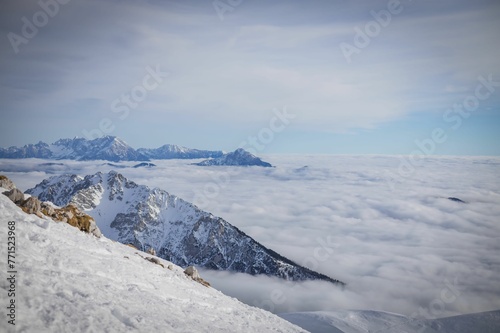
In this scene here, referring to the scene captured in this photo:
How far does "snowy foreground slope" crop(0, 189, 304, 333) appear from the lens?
12.1 m

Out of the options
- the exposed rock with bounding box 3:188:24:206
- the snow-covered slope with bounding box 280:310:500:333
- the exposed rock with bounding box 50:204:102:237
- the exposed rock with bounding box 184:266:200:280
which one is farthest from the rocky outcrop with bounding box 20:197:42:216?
the snow-covered slope with bounding box 280:310:500:333

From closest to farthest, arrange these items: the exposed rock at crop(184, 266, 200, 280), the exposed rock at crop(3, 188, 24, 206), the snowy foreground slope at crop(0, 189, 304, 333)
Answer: the snowy foreground slope at crop(0, 189, 304, 333) → the exposed rock at crop(3, 188, 24, 206) → the exposed rock at crop(184, 266, 200, 280)

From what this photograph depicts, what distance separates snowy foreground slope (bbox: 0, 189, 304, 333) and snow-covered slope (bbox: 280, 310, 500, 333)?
49060 mm

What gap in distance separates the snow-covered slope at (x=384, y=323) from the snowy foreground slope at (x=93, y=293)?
1931 inches

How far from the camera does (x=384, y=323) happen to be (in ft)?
265

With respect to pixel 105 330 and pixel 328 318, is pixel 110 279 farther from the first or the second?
pixel 328 318

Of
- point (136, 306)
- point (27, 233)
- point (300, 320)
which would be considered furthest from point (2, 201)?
point (300, 320)

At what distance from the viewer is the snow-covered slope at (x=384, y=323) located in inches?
2618

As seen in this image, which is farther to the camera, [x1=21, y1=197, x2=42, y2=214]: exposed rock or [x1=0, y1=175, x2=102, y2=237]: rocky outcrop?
[x1=0, y1=175, x2=102, y2=237]: rocky outcrop

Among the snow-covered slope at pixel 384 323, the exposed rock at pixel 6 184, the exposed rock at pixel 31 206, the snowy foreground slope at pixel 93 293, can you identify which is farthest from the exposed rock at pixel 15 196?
the snow-covered slope at pixel 384 323

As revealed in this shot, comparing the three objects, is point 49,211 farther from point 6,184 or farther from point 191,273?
point 191,273

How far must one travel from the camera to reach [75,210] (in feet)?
99.6

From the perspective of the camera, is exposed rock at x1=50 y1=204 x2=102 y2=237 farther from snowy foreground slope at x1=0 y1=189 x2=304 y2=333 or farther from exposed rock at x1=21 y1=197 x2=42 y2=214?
exposed rock at x1=21 y1=197 x2=42 y2=214

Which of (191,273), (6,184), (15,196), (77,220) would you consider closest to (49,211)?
(77,220)
